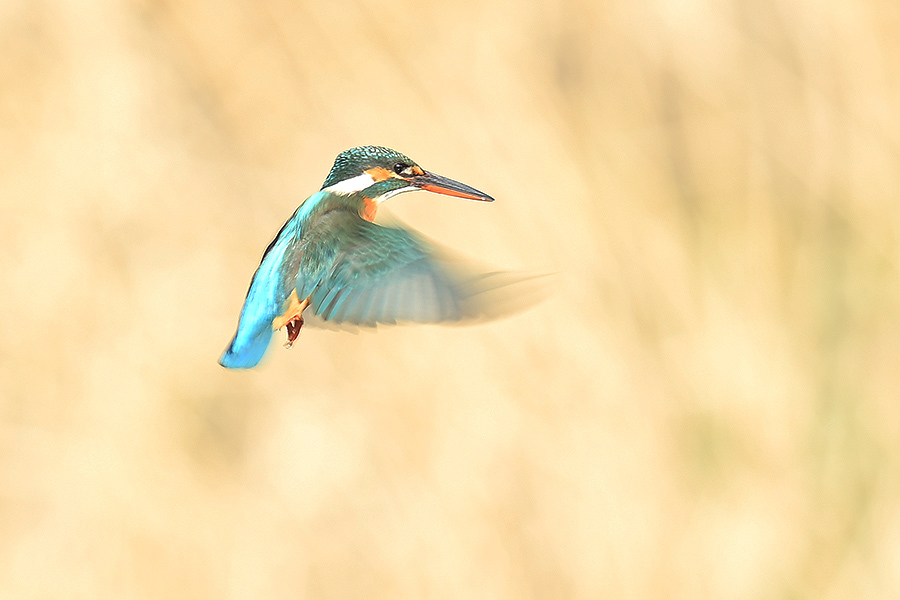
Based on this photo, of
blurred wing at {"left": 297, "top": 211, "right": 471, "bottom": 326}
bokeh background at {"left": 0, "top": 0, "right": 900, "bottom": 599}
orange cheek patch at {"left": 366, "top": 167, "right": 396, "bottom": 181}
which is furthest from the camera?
bokeh background at {"left": 0, "top": 0, "right": 900, "bottom": 599}

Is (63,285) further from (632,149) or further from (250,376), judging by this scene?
(632,149)

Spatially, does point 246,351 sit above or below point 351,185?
below

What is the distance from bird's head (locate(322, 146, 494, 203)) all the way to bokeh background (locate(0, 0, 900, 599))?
4.05 feet

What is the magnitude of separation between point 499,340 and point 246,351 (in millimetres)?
1367

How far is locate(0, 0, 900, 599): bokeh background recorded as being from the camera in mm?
1941

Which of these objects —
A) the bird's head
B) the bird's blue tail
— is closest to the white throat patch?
the bird's head

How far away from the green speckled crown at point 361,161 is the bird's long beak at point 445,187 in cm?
2

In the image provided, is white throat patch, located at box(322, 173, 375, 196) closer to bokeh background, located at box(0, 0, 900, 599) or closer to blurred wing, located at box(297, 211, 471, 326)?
blurred wing, located at box(297, 211, 471, 326)

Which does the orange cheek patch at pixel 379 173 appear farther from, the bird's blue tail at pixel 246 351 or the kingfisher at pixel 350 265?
the bird's blue tail at pixel 246 351

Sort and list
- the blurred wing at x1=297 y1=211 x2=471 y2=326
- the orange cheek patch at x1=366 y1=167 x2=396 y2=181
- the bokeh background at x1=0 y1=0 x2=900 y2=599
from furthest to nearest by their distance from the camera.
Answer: the bokeh background at x1=0 y1=0 x2=900 y2=599 < the orange cheek patch at x1=366 y1=167 x2=396 y2=181 < the blurred wing at x1=297 y1=211 x2=471 y2=326

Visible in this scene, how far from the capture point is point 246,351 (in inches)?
22.7

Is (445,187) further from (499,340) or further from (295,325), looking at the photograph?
(499,340)

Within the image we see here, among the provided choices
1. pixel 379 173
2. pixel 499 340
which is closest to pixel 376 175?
pixel 379 173

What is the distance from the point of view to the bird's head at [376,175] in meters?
0.60
